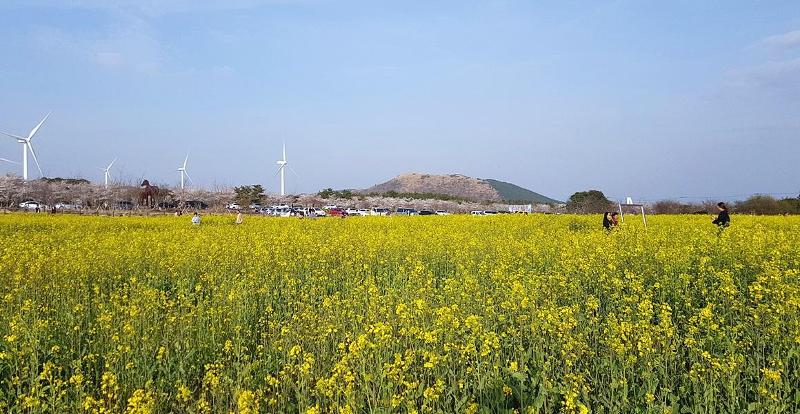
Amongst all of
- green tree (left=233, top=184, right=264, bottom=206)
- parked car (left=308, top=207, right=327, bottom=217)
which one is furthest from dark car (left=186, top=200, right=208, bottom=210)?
parked car (left=308, top=207, right=327, bottom=217)

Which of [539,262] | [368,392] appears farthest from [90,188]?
[368,392]

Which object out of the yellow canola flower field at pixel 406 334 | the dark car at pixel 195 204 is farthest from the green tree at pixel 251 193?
the yellow canola flower field at pixel 406 334

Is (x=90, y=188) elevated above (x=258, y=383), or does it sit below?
above

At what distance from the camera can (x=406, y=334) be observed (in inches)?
216

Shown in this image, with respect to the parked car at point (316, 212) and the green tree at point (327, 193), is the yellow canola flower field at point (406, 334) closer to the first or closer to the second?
the parked car at point (316, 212)

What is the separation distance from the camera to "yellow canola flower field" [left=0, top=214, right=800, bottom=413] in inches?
178

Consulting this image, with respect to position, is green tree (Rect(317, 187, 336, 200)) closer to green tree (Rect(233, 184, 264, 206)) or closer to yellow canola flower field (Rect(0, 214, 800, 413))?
green tree (Rect(233, 184, 264, 206))

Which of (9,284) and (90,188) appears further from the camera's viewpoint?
(90,188)

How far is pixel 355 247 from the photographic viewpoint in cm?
1415

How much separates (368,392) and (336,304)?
250 centimetres

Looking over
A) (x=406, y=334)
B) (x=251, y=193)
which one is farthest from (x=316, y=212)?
(x=406, y=334)

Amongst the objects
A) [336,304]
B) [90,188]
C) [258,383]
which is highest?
[90,188]

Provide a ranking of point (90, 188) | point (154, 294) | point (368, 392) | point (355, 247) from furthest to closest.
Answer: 1. point (90, 188)
2. point (355, 247)
3. point (154, 294)
4. point (368, 392)

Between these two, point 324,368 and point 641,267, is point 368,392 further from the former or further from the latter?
point 641,267
